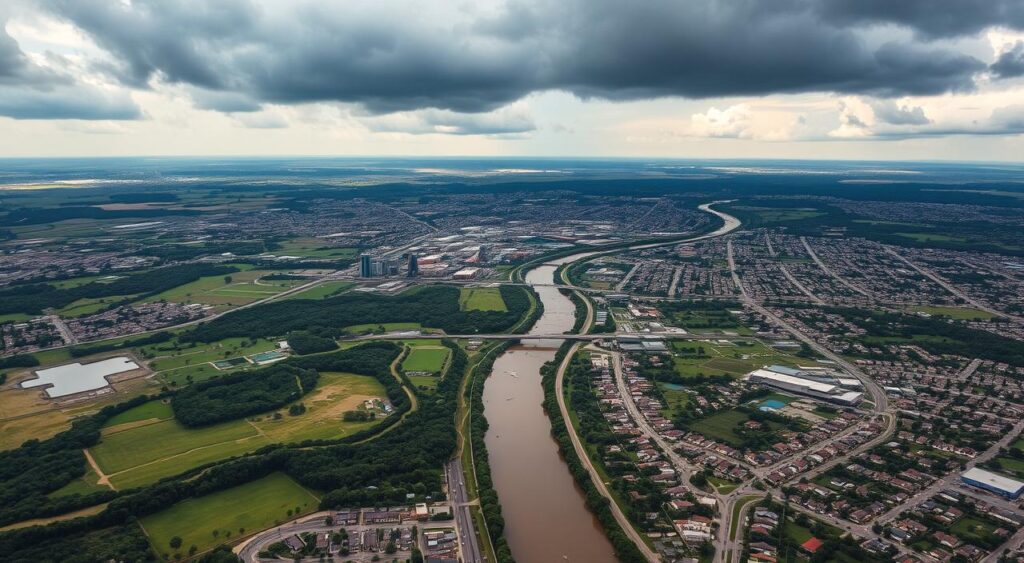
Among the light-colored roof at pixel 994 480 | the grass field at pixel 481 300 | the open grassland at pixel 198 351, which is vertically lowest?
the light-colored roof at pixel 994 480

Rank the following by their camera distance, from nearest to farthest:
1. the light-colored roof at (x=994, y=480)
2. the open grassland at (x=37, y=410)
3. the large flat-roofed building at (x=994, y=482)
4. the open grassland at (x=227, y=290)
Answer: the large flat-roofed building at (x=994, y=482)
the light-colored roof at (x=994, y=480)
the open grassland at (x=37, y=410)
the open grassland at (x=227, y=290)

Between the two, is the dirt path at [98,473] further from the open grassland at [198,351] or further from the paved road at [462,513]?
the paved road at [462,513]

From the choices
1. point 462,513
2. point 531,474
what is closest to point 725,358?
point 531,474

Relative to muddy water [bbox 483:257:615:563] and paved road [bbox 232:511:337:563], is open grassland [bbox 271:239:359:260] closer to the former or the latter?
muddy water [bbox 483:257:615:563]

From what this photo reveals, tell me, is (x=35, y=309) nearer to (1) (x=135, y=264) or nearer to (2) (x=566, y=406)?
(1) (x=135, y=264)

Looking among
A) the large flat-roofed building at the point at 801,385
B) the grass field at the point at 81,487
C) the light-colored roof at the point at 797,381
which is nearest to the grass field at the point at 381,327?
the grass field at the point at 81,487

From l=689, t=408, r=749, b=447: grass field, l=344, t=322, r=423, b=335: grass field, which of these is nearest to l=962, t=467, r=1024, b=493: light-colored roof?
l=689, t=408, r=749, b=447: grass field

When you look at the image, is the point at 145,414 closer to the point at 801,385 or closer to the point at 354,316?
the point at 354,316
